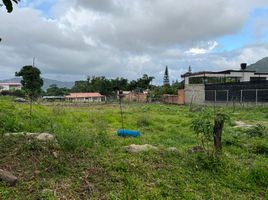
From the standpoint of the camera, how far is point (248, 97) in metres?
28.8

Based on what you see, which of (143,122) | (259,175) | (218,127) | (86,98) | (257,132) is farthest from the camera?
(86,98)

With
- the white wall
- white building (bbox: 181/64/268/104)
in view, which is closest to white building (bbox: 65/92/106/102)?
the white wall

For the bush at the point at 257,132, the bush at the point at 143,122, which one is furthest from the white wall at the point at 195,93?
the bush at the point at 257,132

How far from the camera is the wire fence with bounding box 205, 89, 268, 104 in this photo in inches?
1072

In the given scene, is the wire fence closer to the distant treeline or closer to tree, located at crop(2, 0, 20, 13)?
the distant treeline

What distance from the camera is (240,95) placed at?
29750 millimetres

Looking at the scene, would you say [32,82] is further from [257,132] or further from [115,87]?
[115,87]

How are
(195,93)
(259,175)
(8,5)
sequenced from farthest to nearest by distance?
1. (195,93)
2. (259,175)
3. (8,5)

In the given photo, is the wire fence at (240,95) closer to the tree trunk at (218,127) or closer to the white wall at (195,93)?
the white wall at (195,93)

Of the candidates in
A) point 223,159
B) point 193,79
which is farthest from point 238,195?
point 193,79

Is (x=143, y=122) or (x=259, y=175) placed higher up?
(x=143, y=122)

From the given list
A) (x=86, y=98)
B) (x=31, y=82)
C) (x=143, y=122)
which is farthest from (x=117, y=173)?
(x=86, y=98)

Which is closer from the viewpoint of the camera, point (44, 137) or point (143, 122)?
point (44, 137)

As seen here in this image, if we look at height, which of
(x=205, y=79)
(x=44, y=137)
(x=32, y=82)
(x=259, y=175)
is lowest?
(x=259, y=175)
